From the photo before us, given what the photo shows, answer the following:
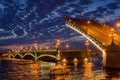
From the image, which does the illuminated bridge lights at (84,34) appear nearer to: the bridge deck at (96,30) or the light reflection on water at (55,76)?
the bridge deck at (96,30)

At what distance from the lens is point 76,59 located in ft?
406

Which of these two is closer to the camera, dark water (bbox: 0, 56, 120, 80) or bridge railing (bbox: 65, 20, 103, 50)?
dark water (bbox: 0, 56, 120, 80)

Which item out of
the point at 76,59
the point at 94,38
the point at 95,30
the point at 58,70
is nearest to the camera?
the point at 58,70

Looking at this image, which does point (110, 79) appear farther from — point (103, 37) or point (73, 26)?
point (73, 26)

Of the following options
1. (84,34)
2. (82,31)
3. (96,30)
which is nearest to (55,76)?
(84,34)

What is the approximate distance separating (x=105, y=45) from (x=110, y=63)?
4579mm

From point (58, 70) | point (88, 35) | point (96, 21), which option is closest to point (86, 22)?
point (96, 21)

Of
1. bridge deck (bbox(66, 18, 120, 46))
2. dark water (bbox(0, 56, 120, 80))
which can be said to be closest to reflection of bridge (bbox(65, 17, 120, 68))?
bridge deck (bbox(66, 18, 120, 46))

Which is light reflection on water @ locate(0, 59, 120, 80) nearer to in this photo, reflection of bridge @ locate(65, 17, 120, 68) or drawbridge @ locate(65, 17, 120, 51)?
reflection of bridge @ locate(65, 17, 120, 68)

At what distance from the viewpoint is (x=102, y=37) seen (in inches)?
3378

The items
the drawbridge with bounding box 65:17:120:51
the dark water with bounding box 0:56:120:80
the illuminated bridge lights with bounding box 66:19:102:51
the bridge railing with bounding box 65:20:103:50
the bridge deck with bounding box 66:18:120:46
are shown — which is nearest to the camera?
the dark water with bounding box 0:56:120:80

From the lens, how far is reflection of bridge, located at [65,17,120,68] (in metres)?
72.4

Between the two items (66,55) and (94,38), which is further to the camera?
(66,55)

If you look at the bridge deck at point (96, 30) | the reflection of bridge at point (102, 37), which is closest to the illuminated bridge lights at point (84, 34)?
the reflection of bridge at point (102, 37)
